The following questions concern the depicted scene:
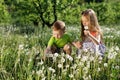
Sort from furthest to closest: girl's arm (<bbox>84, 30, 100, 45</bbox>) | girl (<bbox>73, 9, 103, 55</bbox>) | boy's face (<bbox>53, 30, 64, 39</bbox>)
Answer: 1. boy's face (<bbox>53, 30, 64, 39</bbox>)
2. girl (<bbox>73, 9, 103, 55</bbox>)
3. girl's arm (<bbox>84, 30, 100, 45</bbox>)

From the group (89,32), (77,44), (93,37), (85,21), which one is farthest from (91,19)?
(77,44)

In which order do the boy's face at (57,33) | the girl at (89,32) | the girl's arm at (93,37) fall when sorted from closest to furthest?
the girl's arm at (93,37), the girl at (89,32), the boy's face at (57,33)

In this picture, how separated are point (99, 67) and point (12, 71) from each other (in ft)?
Answer: 3.86

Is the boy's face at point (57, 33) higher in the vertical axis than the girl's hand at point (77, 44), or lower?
higher

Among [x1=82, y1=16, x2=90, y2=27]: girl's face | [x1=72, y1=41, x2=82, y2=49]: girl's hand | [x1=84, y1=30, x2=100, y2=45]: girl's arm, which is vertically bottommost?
[x1=72, y1=41, x2=82, y2=49]: girl's hand

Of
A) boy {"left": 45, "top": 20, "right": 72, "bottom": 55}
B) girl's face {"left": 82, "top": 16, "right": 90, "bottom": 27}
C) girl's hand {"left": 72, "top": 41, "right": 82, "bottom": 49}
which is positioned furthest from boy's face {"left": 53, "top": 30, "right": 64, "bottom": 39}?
girl's face {"left": 82, "top": 16, "right": 90, "bottom": 27}

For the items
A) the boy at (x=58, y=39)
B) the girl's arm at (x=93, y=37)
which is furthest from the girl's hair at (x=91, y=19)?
the boy at (x=58, y=39)

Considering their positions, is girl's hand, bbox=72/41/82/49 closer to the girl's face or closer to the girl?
the girl

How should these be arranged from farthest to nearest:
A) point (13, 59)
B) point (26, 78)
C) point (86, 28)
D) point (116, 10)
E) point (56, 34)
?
point (116, 10) → point (56, 34) → point (86, 28) → point (13, 59) → point (26, 78)

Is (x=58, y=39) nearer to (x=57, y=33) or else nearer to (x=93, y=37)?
(x=57, y=33)

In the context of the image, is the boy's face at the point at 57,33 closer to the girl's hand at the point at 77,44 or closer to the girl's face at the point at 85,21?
the girl's hand at the point at 77,44

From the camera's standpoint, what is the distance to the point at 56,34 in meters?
6.70

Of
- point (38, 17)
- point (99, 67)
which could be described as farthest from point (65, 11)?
point (99, 67)

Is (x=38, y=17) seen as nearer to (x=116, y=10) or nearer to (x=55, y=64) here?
(x=55, y=64)
